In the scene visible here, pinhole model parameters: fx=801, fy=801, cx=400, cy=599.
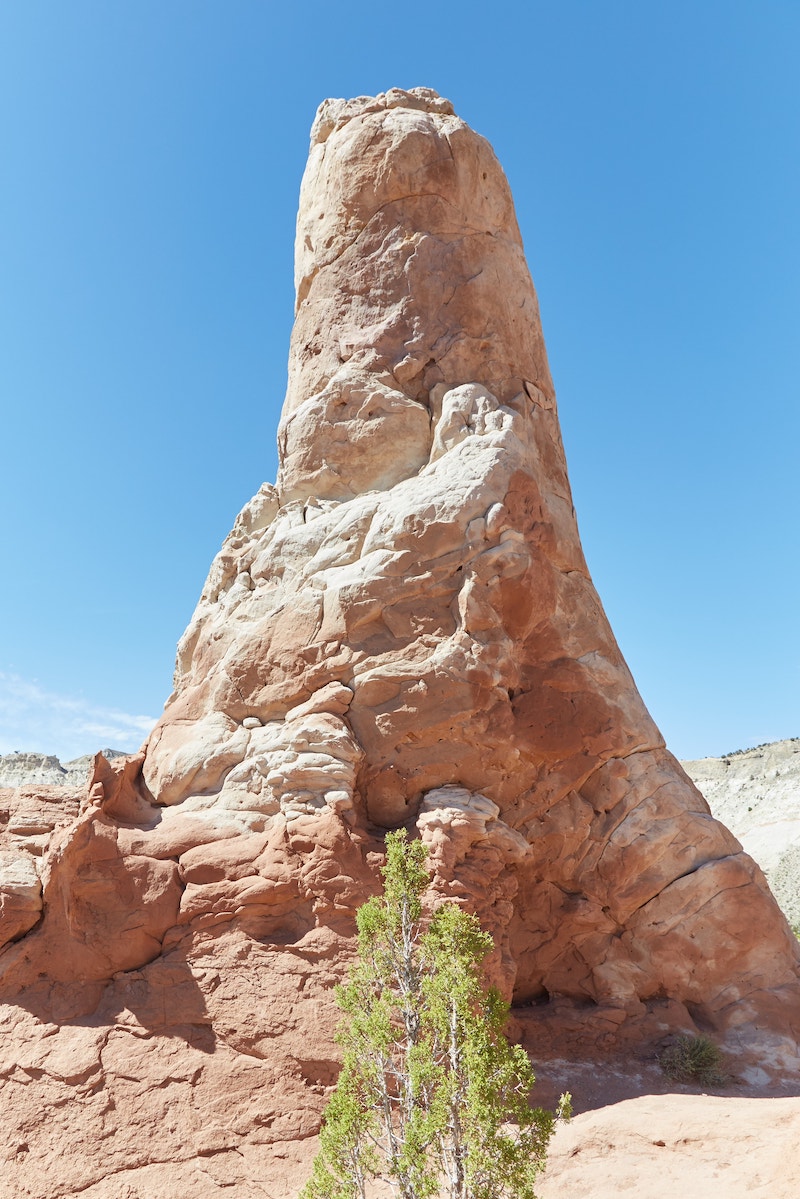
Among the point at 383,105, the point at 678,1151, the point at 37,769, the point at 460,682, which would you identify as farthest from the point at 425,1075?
the point at 37,769

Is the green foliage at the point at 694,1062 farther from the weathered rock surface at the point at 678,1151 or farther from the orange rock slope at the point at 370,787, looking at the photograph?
the weathered rock surface at the point at 678,1151

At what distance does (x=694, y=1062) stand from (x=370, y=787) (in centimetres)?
503

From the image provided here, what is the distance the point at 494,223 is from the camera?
14.3m

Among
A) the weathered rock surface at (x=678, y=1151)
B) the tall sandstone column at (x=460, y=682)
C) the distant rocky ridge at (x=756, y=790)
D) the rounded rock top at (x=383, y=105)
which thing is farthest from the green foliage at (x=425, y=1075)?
the distant rocky ridge at (x=756, y=790)

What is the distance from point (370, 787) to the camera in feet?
33.2

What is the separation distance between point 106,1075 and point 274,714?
4459mm

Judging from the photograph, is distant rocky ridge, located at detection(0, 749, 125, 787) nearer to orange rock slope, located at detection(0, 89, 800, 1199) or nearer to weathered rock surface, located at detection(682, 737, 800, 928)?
orange rock slope, located at detection(0, 89, 800, 1199)

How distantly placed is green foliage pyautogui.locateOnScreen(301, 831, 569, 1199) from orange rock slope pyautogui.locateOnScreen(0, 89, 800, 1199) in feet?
4.65

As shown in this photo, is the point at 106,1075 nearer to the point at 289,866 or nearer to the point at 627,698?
the point at 289,866

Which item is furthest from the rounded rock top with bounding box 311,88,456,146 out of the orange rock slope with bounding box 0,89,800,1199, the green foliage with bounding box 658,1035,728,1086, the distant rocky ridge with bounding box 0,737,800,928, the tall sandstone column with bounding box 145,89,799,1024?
the distant rocky ridge with bounding box 0,737,800,928

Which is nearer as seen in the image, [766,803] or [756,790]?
[766,803]

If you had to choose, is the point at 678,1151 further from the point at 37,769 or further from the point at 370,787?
the point at 37,769

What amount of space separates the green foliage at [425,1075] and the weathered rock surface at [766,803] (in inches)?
761

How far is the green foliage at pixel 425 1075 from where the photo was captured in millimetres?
5578
